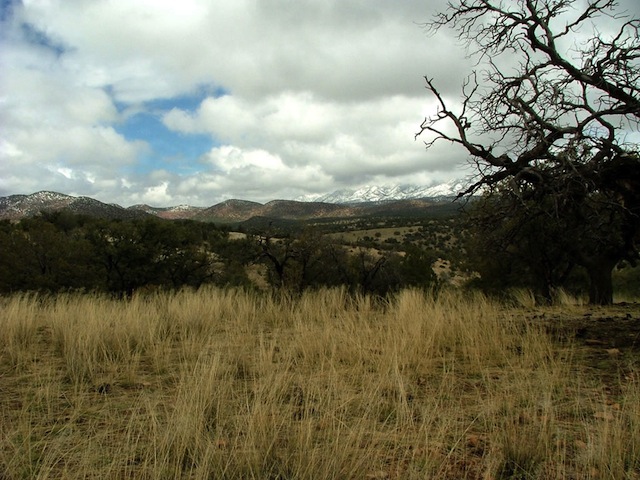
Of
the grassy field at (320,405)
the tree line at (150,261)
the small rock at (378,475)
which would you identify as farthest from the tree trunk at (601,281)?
the small rock at (378,475)

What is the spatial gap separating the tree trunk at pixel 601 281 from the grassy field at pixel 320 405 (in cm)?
469

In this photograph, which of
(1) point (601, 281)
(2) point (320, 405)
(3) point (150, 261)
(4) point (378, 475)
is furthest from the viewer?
(3) point (150, 261)

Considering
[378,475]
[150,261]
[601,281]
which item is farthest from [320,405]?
[150,261]

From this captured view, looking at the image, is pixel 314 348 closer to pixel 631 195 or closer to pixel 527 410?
pixel 527 410

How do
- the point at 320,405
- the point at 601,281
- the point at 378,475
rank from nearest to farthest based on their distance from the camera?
the point at 378,475, the point at 320,405, the point at 601,281

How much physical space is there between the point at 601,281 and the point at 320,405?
11270 mm

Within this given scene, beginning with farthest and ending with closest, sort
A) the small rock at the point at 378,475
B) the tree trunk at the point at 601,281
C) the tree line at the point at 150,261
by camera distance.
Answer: the tree line at the point at 150,261, the tree trunk at the point at 601,281, the small rock at the point at 378,475

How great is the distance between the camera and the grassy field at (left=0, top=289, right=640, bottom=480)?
2.56m

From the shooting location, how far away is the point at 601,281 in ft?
38.2

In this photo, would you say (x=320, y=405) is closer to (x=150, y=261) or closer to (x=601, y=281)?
(x=601, y=281)

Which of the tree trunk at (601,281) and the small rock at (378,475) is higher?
the small rock at (378,475)

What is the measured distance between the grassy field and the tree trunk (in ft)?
15.4

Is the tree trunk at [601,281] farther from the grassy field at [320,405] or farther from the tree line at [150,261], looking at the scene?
the tree line at [150,261]

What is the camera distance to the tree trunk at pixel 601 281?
1140cm
